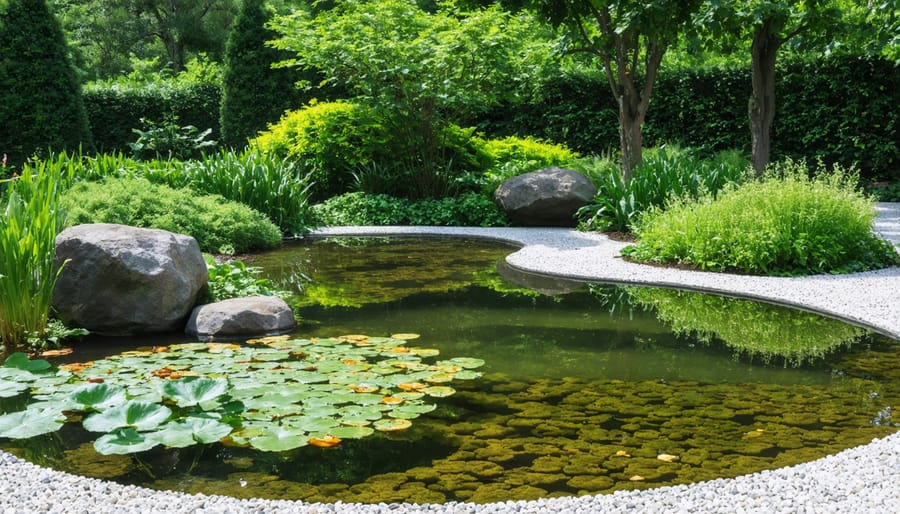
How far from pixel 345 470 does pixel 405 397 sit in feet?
2.75

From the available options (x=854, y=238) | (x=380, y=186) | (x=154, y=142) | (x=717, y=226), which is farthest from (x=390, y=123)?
(x=854, y=238)

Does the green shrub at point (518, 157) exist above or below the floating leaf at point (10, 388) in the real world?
above

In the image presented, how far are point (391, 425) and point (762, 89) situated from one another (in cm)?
932

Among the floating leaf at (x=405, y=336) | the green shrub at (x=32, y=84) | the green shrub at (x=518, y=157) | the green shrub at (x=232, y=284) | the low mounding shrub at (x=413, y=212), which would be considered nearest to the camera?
the floating leaf at (x=405, y=336)

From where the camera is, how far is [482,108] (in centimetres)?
1269

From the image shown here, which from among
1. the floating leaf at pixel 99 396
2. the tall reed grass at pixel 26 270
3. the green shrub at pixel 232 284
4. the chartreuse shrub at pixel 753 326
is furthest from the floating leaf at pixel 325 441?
the green shrub at pixel 232 284

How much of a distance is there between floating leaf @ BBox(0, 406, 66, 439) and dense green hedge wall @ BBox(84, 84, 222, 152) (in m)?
13.7

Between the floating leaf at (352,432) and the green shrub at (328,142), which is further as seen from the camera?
the green shrub at (328,142)

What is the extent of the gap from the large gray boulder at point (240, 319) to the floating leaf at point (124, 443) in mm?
2130

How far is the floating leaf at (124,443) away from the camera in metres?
3.16

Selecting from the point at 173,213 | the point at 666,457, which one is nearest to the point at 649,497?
the point at 666,457

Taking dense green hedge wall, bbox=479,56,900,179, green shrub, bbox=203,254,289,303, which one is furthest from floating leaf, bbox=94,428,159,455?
dense green hedge wall, bbox=479,56,900,179

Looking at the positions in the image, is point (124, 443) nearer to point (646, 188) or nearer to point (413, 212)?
point (646, 188)

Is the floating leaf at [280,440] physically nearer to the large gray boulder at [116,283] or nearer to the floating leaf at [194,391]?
the floating leaf at [194,391]
